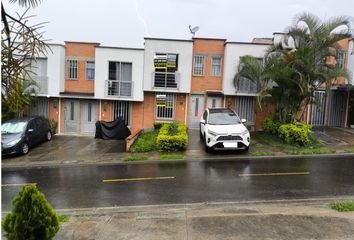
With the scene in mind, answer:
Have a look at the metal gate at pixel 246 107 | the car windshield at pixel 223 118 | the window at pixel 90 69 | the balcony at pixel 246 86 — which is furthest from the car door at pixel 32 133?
the metal gate at pixel 246 107

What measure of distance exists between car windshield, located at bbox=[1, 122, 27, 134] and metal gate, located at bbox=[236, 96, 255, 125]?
12222 millimetres

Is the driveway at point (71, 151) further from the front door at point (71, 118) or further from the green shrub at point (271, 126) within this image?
the green shrub at point (271, 126)

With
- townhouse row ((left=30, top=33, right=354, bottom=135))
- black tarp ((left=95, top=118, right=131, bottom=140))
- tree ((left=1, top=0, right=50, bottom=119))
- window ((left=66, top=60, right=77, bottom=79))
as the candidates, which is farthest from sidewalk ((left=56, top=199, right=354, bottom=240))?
window ((left=66, top=60, right=77, bottom=79))

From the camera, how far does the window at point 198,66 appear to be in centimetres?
2264

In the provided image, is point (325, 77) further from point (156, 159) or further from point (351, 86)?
point (156, 159)

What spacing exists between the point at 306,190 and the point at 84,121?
54.6 feet

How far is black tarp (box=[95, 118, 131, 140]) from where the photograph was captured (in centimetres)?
2213

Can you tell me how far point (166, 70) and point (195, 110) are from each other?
3060mm

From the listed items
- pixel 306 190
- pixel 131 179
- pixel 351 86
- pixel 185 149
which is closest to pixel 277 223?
pixel 306 190

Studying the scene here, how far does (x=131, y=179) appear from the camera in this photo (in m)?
11.5

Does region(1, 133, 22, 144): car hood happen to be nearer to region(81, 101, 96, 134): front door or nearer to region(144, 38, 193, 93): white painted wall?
region(81, 101, 96, 134): front door

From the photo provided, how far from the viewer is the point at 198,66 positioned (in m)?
22.7

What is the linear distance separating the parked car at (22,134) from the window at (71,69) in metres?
4.06

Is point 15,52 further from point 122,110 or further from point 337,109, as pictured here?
point 337,109
